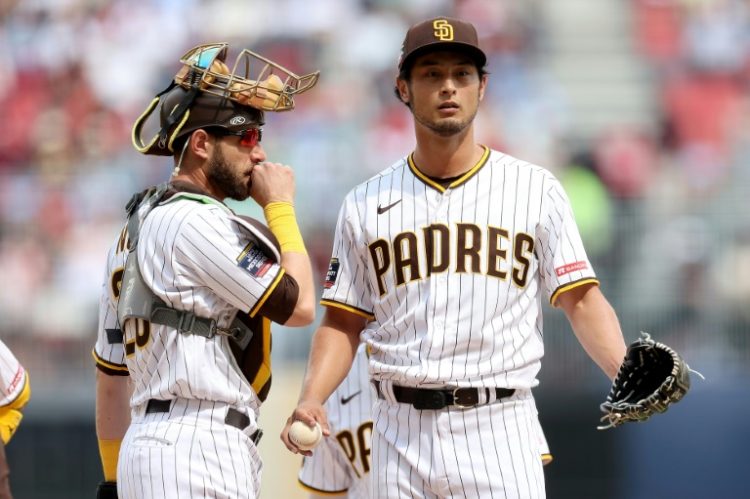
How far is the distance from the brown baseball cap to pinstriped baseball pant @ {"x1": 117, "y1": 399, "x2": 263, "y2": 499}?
4.42 ft

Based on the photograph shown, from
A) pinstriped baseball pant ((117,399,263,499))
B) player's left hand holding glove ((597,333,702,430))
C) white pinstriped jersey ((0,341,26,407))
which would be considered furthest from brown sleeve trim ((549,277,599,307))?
white pinstriped jersey ((0,341,26,407))

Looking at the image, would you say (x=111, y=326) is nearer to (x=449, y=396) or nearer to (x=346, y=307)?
(x=346, y=307)

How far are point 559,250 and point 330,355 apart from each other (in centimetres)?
85

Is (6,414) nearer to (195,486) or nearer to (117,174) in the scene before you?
(195,486)

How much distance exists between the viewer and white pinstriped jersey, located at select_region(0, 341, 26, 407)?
16.0 ft

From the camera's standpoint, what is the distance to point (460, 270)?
433 centimetres

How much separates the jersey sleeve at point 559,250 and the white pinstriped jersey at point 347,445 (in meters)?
1.40

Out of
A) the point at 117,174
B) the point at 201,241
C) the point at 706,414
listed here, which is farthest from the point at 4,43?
the point at 201,241

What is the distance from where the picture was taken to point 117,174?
1118 centimetres

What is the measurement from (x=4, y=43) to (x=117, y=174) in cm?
257

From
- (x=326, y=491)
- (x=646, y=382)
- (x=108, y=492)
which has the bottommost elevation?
(x=326, y=491)

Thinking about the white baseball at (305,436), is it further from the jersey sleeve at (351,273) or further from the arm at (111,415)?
the arm at (111,415)

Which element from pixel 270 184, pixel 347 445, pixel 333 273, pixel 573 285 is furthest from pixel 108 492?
pixel 573 285

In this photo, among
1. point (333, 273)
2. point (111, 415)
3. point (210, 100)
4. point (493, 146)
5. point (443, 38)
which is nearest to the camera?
point (443, 38)
